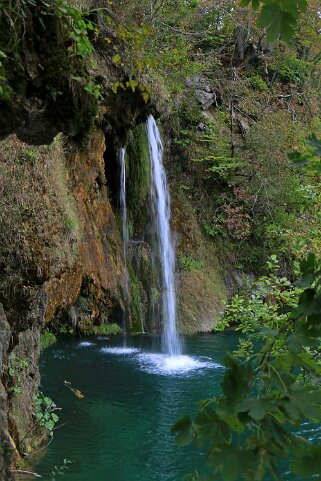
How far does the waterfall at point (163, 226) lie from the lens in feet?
44.0

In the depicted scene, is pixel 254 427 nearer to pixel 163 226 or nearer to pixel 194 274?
pixel 163 226

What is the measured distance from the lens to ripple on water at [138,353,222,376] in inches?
374

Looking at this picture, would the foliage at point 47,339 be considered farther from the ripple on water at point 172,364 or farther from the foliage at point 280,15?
the foliage at point 280,15

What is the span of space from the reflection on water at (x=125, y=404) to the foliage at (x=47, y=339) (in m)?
0.17

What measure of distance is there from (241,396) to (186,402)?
22.3 feet

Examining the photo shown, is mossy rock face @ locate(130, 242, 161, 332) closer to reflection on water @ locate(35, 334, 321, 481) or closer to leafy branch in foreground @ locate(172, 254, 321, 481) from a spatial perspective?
reflection on water @ locate(35, 334, 321, 481)

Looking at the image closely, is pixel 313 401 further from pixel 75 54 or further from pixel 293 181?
pixel 293 181

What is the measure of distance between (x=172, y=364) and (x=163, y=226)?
204 inches

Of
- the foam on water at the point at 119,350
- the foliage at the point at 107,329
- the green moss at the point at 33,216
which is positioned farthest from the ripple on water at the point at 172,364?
the green moss at the point at 33,216

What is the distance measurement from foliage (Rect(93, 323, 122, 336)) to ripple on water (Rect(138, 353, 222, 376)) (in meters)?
1.78

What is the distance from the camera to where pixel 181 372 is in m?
9.40

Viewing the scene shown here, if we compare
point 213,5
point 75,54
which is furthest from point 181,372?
point 213,5

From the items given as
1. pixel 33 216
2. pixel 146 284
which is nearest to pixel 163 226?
pixel 146 284

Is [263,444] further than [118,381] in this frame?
No
